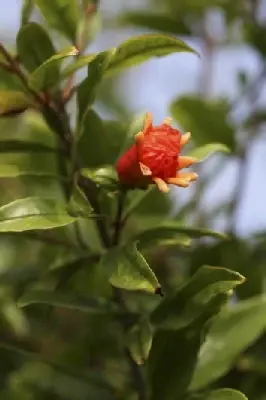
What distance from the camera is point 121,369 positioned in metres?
0.78

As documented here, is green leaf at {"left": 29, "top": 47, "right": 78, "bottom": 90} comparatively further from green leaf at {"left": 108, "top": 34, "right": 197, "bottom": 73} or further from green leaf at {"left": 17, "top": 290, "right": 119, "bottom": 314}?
green leaf at {"left": 17, "top": 290, "right": 119, "bottom": 314}

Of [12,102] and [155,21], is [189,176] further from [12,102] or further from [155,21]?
[155,21]

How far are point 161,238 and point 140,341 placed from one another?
0.28 feet

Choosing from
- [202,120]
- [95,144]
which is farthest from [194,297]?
[202,120]

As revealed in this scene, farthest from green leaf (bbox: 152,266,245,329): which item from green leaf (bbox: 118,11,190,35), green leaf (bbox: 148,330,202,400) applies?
green leaf (bbox: 118,11,190,35)

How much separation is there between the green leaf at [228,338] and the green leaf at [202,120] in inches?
8.4

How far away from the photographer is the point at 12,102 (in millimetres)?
Result: 524

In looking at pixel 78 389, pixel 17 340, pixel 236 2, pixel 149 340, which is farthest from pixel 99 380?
pixel 236 2

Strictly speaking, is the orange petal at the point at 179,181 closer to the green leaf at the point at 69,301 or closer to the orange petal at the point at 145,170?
the orange petal at the point at 145,170

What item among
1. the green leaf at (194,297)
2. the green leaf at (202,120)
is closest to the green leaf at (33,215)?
the green leaf at (194,297)

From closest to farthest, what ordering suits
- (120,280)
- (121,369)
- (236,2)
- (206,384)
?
1. (120,280)
2. (206,384)
3. (121,369)
4. (236,2)

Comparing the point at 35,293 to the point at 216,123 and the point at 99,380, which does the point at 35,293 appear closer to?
the point at 99,380

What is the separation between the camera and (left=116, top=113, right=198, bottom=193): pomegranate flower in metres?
0.48

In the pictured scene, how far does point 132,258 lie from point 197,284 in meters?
0.07
